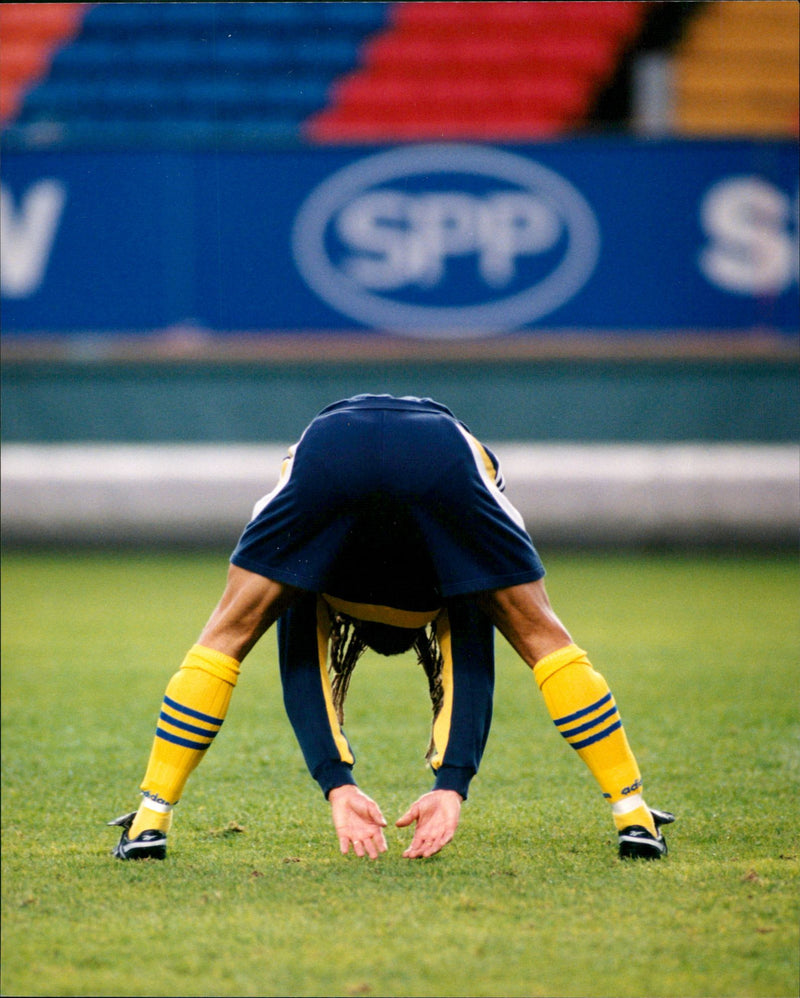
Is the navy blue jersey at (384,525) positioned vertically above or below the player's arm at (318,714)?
above

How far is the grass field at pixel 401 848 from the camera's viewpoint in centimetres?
→ 202

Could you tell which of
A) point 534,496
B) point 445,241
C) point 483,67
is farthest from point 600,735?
point 483,67

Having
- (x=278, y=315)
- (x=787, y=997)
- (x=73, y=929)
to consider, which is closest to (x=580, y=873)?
(x=787, y=997)

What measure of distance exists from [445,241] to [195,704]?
207 inches

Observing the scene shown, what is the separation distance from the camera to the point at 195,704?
252 cm

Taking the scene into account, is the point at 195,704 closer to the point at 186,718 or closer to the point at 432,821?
the point at 186,718

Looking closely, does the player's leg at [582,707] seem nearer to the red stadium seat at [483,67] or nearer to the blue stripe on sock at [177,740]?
the blue stripe on sock at [177,740]

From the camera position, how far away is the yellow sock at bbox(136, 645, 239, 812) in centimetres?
252

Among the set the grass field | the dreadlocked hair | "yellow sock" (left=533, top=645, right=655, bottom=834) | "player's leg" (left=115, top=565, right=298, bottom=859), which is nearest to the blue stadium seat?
the grass field

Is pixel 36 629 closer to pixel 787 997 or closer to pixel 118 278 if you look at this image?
pixel 118 278

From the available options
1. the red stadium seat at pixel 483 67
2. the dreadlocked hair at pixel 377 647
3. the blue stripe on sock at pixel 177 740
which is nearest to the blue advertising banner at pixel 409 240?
the red stadium seat at pixel 483 67

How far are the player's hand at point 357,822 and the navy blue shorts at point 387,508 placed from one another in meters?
0.41

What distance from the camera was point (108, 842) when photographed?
270 cm

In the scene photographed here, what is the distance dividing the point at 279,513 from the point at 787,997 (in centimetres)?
119
